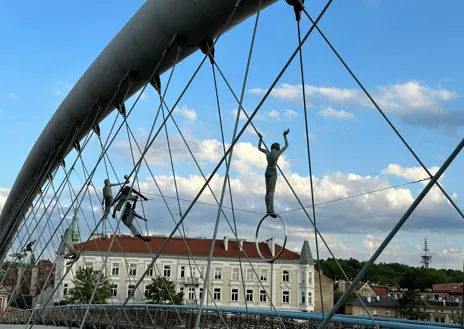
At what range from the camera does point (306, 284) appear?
6700 centimetres

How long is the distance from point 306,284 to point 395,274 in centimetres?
7389

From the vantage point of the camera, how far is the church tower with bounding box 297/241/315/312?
6644cm

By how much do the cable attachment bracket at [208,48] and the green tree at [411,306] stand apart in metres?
69.0

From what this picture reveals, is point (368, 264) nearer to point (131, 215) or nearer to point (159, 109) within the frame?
point (159, 109)

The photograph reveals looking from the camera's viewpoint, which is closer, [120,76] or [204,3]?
[204,3]

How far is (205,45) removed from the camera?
10.3m

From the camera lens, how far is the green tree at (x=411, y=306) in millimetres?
72500

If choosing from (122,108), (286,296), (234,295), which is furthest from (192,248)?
(122,108)

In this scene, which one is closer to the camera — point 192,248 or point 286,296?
point 286,296

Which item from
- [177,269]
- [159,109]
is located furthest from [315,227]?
[177,269]

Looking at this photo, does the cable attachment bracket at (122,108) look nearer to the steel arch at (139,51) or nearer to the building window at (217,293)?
the steel arch at (139,51)

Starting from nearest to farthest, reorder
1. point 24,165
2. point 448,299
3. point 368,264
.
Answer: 1. point 368,264
2. point 24,165
3. point 448,299

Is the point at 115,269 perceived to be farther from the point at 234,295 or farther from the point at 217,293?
the point at 234,295

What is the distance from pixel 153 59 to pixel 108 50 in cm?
192
